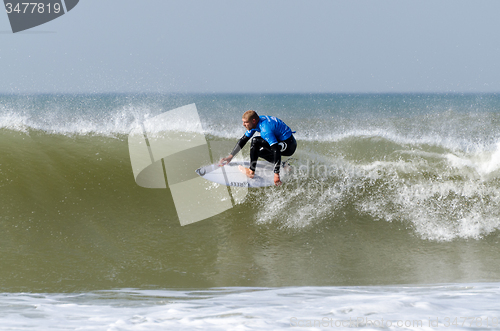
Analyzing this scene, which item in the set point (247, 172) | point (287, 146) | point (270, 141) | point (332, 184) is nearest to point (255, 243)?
point (247, 172)

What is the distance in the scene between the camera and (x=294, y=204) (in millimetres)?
5824

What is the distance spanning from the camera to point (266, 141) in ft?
17.4

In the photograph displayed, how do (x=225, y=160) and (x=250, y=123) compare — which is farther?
(x=225, y=160)

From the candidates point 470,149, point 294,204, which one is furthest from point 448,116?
point 294,204

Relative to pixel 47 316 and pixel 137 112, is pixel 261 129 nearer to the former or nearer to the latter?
pixel 47 316

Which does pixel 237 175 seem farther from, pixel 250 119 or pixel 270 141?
pixel 250 119

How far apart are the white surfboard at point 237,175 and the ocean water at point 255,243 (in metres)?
0.41

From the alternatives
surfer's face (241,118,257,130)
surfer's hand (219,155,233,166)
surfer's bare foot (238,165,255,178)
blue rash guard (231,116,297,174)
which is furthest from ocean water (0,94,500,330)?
surfer's face (241,118,257,130)

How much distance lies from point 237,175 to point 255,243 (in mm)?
1208

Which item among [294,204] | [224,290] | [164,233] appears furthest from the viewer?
[294,204]

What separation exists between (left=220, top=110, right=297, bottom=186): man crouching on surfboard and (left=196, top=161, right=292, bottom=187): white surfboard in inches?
3.9

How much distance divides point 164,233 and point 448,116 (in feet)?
47.6

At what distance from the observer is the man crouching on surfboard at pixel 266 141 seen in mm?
5008

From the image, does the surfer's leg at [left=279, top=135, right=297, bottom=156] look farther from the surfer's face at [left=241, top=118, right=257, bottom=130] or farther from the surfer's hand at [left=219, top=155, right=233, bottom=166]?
the surfer's hand at [left=219, top=155, right=233, bottom=166]
